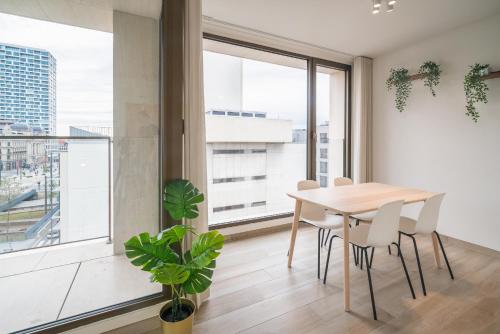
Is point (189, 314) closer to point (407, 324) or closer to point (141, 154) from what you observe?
point (141, 154)

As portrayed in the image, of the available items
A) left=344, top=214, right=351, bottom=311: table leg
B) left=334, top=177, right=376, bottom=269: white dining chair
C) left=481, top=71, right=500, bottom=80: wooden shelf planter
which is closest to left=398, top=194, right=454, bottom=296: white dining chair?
left=334, top=177, right=376, bottom=269: white dining chair

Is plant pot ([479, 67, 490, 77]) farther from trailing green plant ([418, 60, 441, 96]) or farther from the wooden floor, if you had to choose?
the wooden floor

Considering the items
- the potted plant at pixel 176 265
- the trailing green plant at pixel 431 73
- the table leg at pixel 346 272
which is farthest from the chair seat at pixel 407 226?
the trailing green plant at pixel 431 73

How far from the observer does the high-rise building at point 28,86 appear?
1.61 m

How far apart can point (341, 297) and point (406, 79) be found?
3.12 m

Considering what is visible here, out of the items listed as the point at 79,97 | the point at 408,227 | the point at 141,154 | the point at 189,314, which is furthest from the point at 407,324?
the point at 79,97

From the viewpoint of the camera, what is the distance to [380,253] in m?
2.82

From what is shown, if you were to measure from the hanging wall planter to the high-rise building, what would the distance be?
13.2ft

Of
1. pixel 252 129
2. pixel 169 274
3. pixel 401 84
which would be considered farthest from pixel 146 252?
pixel 401 84

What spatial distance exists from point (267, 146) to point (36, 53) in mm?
2750

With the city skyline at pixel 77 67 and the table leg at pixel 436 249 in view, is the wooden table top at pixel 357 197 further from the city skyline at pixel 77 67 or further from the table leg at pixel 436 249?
the city skyline at pixel 77 67

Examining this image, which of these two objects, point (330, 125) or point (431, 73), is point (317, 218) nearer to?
point (330, 125)

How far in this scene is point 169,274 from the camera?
1.34 metres

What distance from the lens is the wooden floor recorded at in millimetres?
1697
